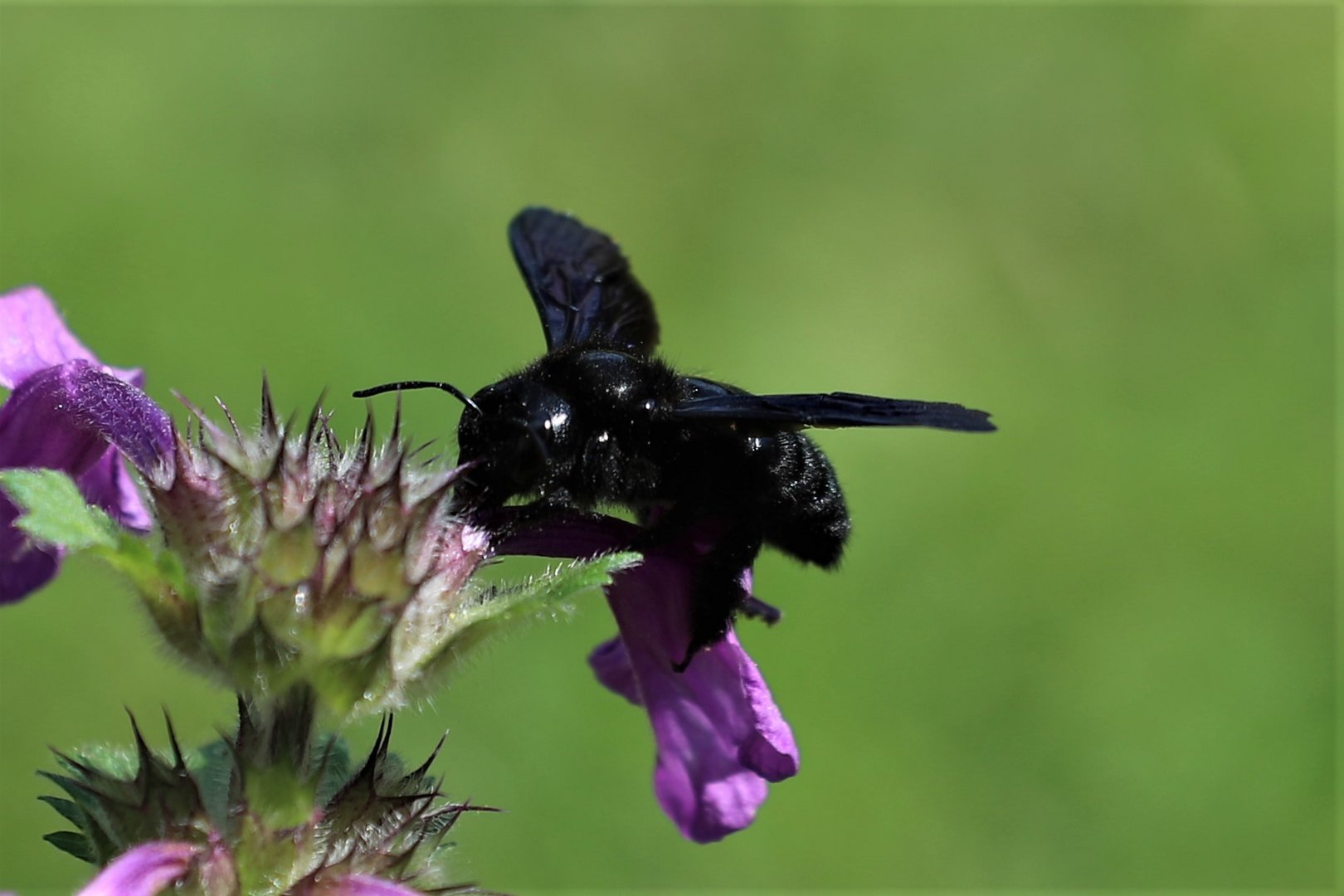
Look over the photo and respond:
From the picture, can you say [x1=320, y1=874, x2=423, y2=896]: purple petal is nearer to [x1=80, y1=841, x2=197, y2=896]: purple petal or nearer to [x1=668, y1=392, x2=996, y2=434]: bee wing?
[x1=80, y1=841, x2=197, y2=896]: purple petal

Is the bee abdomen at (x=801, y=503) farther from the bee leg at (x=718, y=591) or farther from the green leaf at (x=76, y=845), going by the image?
the green leaf at (x=76, y=845)

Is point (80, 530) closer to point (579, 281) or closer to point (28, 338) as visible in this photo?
point (28, 338)

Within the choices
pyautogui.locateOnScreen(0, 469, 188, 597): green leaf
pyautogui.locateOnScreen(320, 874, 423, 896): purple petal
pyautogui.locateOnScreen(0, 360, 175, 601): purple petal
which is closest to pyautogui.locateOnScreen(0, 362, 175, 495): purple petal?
pyautogui.locateOnScreen(0, 360, 175, 601): purple petal

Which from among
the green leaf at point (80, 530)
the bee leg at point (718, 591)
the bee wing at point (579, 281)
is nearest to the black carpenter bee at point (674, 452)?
the bee leg at point (718, 591)

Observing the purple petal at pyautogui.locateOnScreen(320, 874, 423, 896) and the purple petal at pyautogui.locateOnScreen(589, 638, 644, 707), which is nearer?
the purple petal at pyautogui.locateOnScreen(320, 874, 423, 896)

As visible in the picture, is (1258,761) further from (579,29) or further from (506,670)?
(579,29)

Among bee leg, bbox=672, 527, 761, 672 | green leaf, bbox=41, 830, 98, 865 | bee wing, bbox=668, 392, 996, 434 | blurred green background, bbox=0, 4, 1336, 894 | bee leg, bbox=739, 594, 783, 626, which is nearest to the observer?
bee wing, bbox=668, 392, 996, 434
